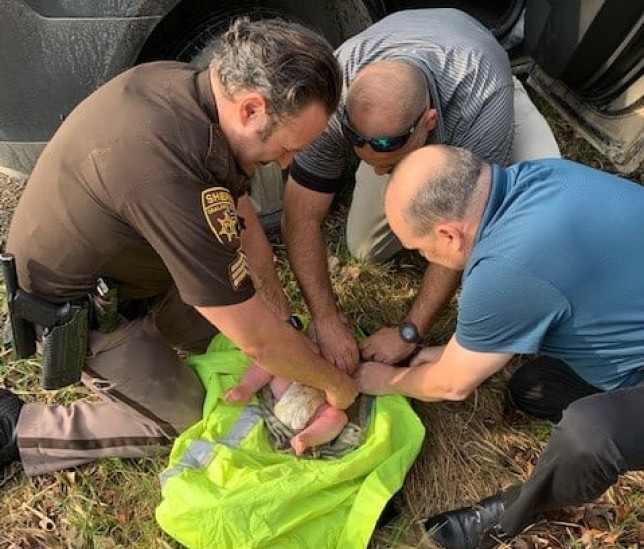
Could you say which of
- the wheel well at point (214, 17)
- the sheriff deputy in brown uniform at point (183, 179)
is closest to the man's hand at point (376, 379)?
the sheriff deputy in brown uniform at point (183, 179)

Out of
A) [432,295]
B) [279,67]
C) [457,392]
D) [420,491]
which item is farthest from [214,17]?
[420,491]

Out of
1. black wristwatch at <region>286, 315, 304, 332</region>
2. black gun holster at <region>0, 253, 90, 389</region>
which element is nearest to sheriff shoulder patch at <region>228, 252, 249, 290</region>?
black gun holster at <region>0, 253, 90, 389</region>

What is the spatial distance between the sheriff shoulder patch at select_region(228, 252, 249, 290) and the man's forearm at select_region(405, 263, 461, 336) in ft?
3.04

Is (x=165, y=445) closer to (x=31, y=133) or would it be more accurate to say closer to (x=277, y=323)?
(x=277, y=323)

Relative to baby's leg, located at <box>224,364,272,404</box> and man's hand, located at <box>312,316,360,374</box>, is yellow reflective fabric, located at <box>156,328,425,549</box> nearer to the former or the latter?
baby's leg, located at <box>224,364,272,404</box>

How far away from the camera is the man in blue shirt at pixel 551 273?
7.22 feet

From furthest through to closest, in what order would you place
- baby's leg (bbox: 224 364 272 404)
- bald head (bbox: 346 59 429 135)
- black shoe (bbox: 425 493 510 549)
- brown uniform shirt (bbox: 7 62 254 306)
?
baby's leg (bbox: 224 364 272 404) → black shoe (bbox: 425 493 510 549) → bald head (bbox: 346 59 429 135) → brown uniform shirt (bbox: 7 62 254 306)

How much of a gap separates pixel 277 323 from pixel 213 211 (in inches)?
17.2

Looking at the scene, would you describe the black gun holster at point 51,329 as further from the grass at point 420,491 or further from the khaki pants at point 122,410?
the grass at point 420,491

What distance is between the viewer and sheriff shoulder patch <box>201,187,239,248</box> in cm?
211

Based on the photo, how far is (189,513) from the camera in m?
2.53

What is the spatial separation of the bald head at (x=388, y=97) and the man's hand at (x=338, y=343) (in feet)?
2.67

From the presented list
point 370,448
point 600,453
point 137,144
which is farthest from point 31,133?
point 600,453

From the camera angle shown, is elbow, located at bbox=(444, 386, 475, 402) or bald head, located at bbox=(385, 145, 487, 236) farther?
elbow, located at bbox=(444, 386, 475, 402)
